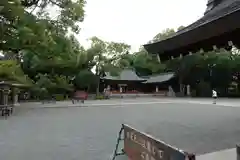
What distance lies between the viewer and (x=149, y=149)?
304 cm

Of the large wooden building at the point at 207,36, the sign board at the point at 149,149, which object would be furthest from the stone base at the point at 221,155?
the large wooden building at the point at 207,36

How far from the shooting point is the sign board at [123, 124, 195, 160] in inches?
93.3

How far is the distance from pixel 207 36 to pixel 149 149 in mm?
2074

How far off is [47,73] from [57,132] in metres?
23.7

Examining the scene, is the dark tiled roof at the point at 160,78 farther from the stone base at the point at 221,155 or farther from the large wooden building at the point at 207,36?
the stone base at the point at 221,155

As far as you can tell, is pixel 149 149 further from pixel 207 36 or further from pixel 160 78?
pixel 160 78

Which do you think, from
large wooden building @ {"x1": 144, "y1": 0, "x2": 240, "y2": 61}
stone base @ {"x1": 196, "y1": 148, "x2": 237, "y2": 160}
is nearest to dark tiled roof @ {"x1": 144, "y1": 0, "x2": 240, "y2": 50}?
large wooden building @ {"x1": 144, "y1": 0, "x2": 240, "y2": 61}

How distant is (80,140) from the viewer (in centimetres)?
764

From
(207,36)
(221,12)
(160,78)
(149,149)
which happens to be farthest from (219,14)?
(160,78)

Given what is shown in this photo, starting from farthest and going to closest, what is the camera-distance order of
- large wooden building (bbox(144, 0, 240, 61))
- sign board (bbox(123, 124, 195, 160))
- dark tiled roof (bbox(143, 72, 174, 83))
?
dark tiled roof (bbox(143, 72, 174, 83))
large wooden building (bbox(144, 0, 240, 61))
sign board (bbox(123, 124, 195, 160))

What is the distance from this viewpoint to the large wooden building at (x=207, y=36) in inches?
149

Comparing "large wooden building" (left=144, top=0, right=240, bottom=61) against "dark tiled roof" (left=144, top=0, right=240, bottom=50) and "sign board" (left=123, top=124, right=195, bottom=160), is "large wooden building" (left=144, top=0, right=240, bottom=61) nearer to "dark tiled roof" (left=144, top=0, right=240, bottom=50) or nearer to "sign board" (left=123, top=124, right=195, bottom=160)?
"dark tiled roof" (left=144, top=0, right=240, bottom=50)

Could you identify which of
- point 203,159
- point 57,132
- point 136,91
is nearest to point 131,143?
point 203,159

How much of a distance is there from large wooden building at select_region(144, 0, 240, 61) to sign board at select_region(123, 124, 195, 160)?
1.71 metres
